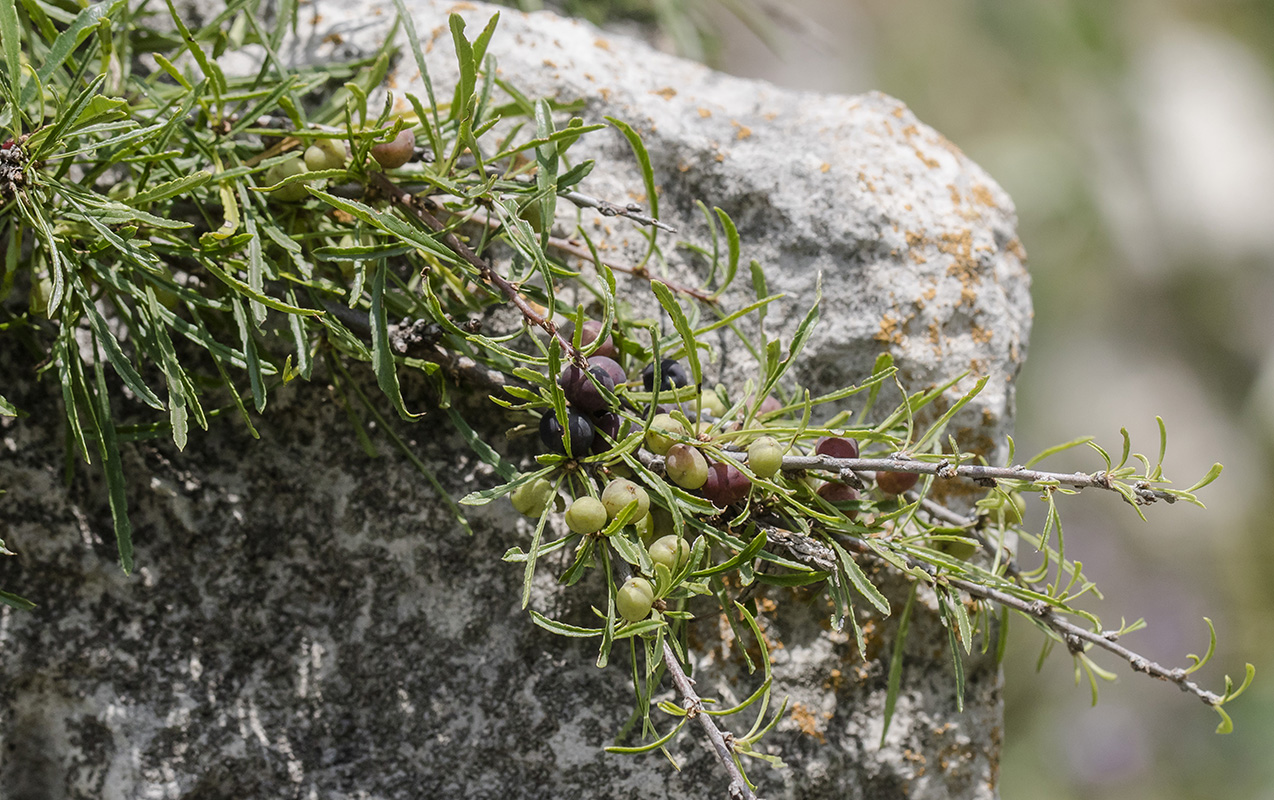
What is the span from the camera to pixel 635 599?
23.0 inches

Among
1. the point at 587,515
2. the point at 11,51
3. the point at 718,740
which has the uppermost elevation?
the point at 11,51

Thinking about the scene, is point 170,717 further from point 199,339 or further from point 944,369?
point 944,369

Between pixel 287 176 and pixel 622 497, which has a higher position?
pixel 287 176

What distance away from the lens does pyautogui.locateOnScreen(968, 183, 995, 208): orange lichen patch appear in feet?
2.90

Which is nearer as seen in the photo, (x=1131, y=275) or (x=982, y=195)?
(x=982, y=195)

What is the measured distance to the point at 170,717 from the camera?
72cm

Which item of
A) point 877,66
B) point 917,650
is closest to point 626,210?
point 917,650

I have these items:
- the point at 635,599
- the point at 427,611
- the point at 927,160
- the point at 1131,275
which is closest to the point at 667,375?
the point at 635,599

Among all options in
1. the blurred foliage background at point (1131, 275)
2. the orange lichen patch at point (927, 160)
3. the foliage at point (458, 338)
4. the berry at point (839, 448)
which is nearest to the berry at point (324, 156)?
the foliage at point (458, 338)

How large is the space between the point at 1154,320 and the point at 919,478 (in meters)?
3.37

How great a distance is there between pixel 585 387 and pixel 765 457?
0.14 meters

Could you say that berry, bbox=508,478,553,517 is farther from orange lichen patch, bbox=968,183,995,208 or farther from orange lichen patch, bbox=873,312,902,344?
orange lichen patch, bbox=968,183,995,208

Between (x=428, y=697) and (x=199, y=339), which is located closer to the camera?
(x=199, y=339)

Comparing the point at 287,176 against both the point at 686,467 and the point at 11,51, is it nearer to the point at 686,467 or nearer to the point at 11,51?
the point at 11,51
